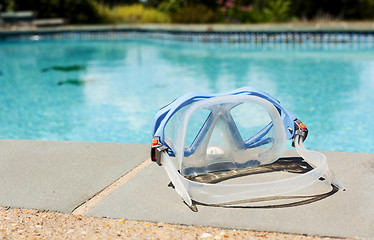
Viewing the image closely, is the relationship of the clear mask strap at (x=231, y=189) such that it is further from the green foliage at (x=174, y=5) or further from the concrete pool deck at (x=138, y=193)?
the green foliage at (x=174, y=5)

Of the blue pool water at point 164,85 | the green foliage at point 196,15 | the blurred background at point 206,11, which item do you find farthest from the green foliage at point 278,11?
the blue pool water at point 164,85

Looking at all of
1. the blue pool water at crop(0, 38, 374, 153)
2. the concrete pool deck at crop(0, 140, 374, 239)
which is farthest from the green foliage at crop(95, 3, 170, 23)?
the concrete pool deck at crop(0, 140, 374, 239)

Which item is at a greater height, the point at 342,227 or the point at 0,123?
the point at 342,227

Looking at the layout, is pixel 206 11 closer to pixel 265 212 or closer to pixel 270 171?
pixel 270 171

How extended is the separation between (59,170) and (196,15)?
21.1m

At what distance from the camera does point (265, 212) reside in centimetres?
257

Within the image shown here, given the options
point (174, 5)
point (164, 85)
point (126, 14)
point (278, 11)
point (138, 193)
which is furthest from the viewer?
point (126, 14)

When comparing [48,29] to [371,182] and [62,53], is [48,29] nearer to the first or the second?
[62,53]

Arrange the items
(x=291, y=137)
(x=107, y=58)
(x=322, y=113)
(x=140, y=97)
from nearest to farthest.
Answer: (x=291, y=137) → (x=322, y=113) → (x=140, y=97) → (x=107, y=58)

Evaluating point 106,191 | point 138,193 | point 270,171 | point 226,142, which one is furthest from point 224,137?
point 106,191

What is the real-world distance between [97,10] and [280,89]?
84.0 ft

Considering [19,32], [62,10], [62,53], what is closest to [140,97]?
[62,53]

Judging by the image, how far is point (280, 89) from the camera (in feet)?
31.2

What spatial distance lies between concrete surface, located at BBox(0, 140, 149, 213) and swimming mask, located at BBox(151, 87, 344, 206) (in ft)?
1.65
